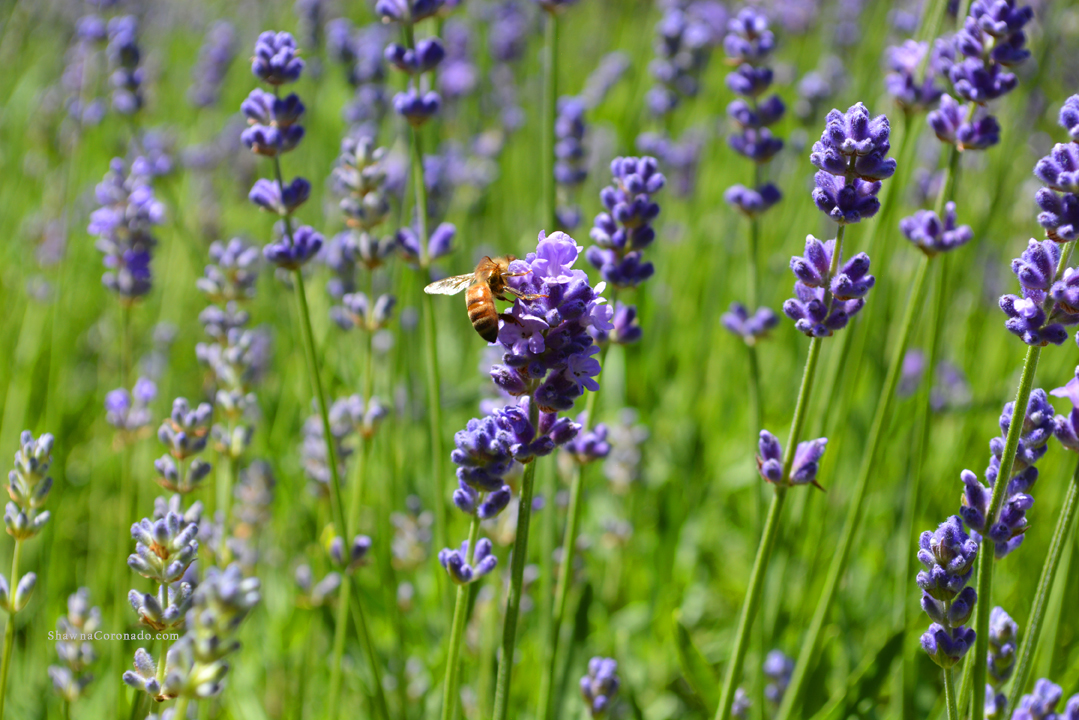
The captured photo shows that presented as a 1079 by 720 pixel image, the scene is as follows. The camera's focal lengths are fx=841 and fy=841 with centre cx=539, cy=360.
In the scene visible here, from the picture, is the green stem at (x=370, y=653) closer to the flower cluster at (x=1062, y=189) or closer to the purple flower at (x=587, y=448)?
the purple flower at (x=587, y=448)

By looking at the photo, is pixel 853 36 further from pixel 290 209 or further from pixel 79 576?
pixel 79 576

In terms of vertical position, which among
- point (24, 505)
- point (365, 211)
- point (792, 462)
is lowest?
point (24, 505)

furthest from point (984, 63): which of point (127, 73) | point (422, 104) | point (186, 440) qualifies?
point (127, 73)

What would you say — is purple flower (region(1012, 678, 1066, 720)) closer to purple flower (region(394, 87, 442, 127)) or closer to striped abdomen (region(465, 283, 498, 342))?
striped abdomen (region(465, 283, 498, 342))

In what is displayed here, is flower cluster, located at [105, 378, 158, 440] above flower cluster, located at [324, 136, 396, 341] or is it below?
below

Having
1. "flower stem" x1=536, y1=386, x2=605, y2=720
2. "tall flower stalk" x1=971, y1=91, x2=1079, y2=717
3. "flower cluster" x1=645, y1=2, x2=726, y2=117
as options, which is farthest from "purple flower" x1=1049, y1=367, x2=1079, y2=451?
"flower cluster" x1=645, y1=2, x2=726, y2=117

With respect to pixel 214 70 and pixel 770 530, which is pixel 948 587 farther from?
pixel 214 70
